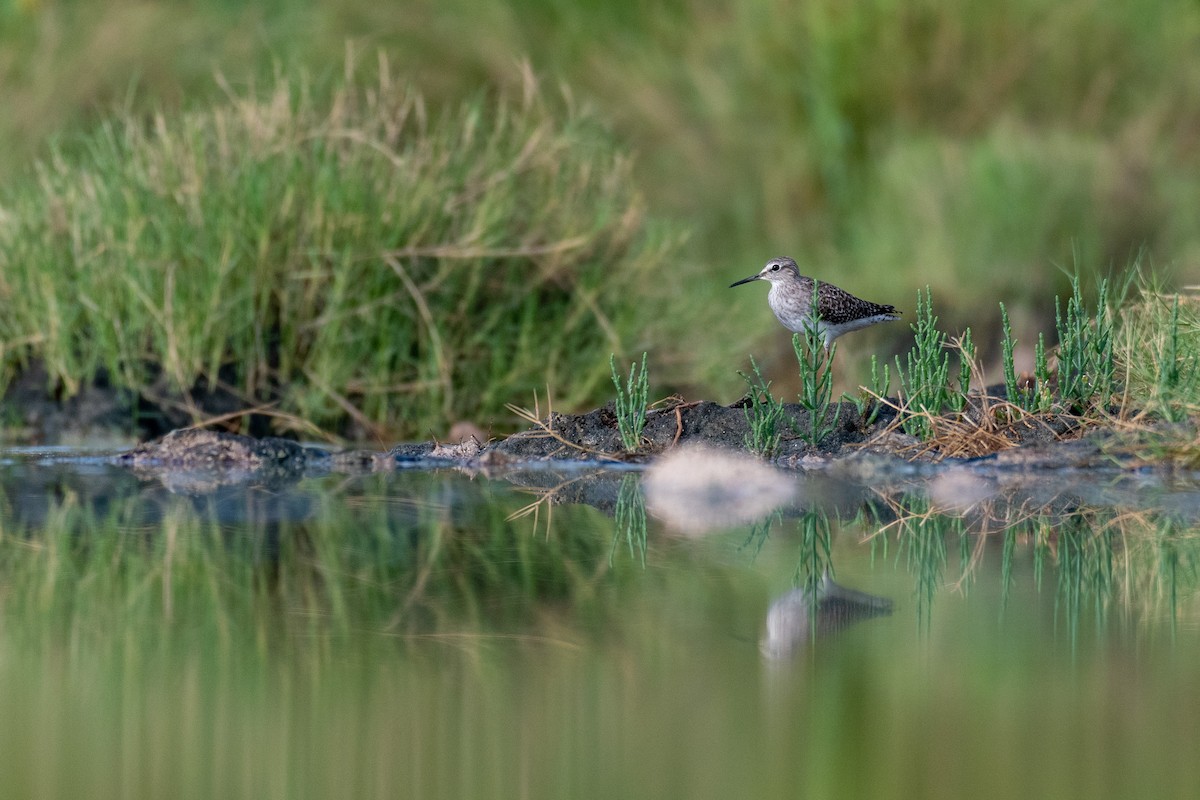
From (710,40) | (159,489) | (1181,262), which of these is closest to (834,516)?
(159,489)

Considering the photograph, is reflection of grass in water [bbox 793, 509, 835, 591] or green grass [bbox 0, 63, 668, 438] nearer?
reflection of grass in water [bbox 793, 509, 835, 591]

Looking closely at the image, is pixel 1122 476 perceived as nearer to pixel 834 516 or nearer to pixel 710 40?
pixel 834 516

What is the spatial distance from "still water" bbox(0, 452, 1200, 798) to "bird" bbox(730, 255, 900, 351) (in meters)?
1.27

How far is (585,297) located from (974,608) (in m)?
4.51

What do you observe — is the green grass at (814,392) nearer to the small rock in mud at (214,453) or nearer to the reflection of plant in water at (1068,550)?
the reflection of plant in water at (1068,550)

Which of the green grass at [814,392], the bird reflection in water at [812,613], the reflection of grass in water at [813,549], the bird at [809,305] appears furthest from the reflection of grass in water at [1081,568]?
the bird at [809,305]

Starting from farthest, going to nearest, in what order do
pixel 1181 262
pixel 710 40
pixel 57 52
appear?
pixel 710 40 → pixel 57 52 → pixel 1181 262

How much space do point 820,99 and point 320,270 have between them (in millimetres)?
4091

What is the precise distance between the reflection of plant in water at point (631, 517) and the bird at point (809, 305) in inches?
42.8

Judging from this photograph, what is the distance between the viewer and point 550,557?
165 inches

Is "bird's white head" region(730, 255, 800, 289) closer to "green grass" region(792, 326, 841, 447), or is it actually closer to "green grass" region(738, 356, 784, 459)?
"green grass" region(792, 326, 841, 447)

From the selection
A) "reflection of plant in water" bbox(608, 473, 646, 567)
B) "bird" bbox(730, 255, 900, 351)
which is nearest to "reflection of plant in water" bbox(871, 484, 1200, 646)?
"reflection of plant in water" bbox(608, 473, 646, 567)

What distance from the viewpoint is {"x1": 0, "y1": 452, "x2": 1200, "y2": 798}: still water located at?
8.07 ft

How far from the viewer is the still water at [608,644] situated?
2.46 meters
